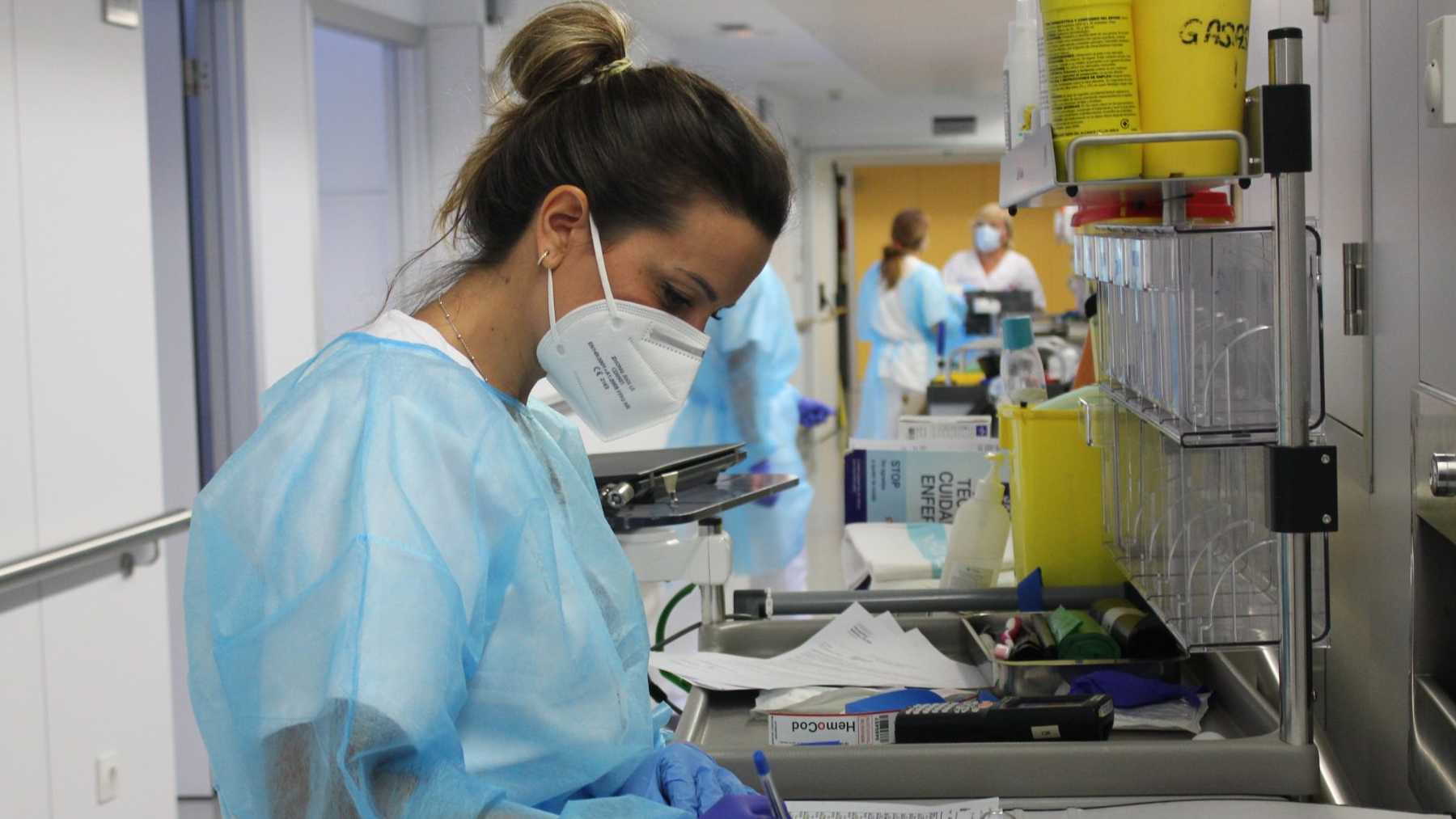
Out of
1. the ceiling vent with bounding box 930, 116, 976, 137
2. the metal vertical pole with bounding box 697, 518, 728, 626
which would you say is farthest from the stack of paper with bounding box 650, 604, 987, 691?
the ceiling vent with bounding box 930, 116, 976, 137

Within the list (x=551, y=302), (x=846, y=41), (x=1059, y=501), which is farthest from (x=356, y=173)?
(x=551, y=302)

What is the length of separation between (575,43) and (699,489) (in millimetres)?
934

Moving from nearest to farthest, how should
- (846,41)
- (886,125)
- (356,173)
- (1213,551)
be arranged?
(1213,551)
(356,173)
(846,41)
(886,125)

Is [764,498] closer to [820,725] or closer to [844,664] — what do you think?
[844,664]

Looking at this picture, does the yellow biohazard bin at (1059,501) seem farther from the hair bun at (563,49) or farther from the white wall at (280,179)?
the white wall at (280,179)

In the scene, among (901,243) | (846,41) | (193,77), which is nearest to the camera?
(193,77)

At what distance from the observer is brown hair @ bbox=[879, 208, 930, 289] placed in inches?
326

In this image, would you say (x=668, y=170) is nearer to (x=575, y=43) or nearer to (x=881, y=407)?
(x=575, y=43)

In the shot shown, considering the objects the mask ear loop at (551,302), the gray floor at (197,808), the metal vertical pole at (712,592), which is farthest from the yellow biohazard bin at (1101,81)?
the gray floor at (197,808)

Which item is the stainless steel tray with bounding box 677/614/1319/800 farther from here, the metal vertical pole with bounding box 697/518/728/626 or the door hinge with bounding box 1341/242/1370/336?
the metal vertical pole with bounding box 697/518/728/626

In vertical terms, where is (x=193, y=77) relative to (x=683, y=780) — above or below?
above

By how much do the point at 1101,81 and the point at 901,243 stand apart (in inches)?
286

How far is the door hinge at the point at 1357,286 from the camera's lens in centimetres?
144

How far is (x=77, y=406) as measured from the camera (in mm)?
2799
